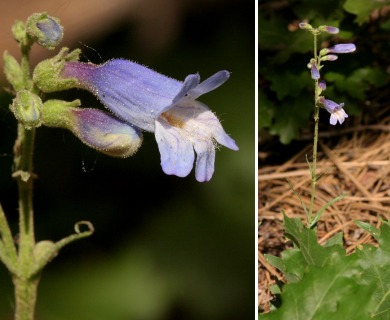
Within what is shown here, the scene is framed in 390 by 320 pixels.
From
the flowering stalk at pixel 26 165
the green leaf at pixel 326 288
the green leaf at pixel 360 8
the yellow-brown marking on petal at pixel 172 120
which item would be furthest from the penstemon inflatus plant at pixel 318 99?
the green leaf at pixel 360 8

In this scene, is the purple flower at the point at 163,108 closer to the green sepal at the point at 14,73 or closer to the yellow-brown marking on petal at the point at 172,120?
the yellow-brown marking on petal at the point at 172,120

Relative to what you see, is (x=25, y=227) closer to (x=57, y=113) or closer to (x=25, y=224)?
(x=25, y=224)

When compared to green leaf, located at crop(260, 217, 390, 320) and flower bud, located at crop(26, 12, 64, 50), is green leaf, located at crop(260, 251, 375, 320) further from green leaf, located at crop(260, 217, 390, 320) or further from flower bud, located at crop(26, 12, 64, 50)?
flower bud, located at crop(26, 12, 64, 50)

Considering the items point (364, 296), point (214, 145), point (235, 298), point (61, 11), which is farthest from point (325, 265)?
point (61, 11)

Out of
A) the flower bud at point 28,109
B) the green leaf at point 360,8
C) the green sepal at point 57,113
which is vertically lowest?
the green leaf at point 360,8

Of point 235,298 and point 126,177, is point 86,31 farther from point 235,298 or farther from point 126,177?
point 235,298

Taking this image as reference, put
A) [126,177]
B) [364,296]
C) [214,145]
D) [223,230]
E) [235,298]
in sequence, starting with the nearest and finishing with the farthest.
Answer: [364,296] → [214,145] → [235,298] → [223,230] → [126,177]
